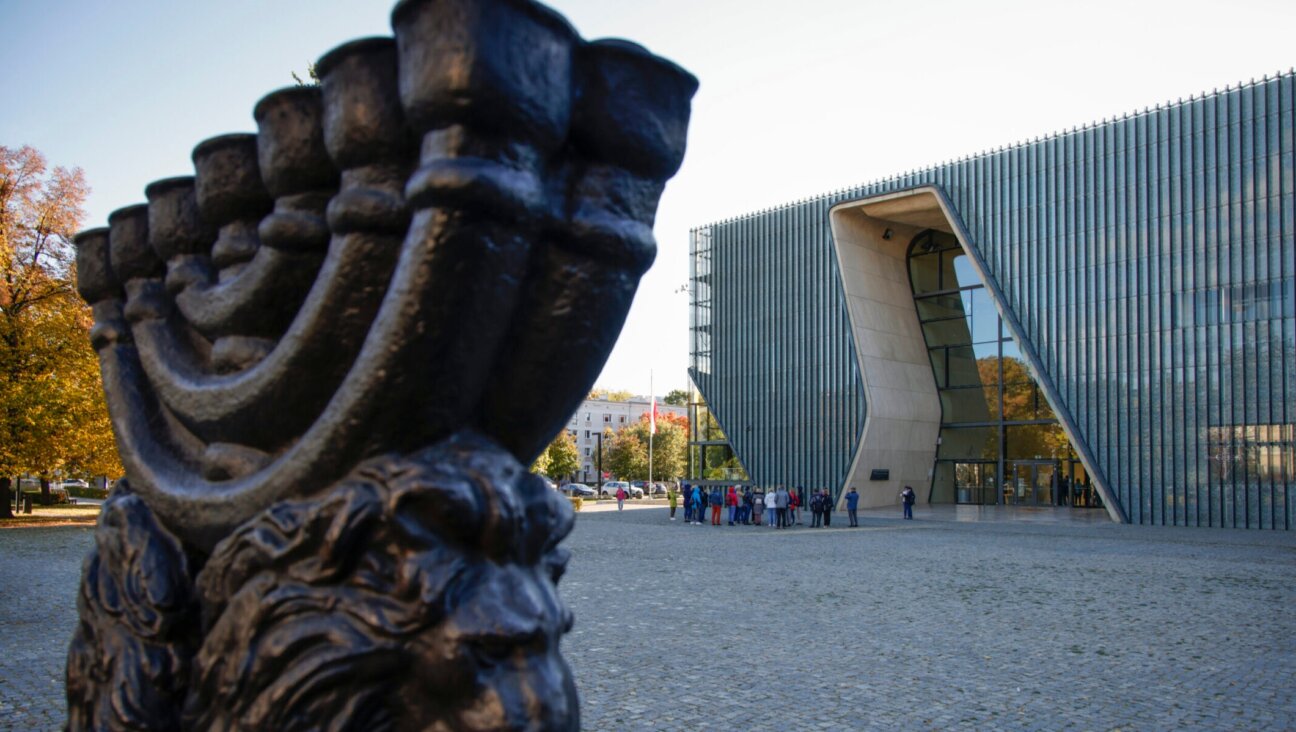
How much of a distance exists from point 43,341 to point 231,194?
988 inches

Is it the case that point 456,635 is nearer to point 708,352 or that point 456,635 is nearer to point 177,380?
point 177,380

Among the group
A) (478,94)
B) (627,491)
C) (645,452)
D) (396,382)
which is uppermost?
(478,94)

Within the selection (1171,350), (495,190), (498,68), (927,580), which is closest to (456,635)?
(495,190)

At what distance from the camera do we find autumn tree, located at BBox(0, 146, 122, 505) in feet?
73.6

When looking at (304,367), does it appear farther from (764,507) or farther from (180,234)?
(764,507)

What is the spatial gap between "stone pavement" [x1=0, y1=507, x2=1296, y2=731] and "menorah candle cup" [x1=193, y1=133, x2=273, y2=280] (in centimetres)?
430

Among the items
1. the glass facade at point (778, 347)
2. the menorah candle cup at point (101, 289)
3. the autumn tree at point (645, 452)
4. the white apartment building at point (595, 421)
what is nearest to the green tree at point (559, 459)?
the autumn tree at point (645, 452)

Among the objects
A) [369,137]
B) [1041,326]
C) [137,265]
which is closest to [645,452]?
[1041,326]

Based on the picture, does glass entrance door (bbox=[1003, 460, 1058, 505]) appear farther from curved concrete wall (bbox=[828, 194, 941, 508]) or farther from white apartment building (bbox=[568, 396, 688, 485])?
white apartment building (bbox=[568, 396, 688, 485])

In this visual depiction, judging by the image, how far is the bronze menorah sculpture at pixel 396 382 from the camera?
2.17m

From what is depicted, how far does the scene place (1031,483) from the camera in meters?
36.2

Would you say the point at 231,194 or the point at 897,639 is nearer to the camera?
the point at 231,194

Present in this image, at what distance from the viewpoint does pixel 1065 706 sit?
6602mm

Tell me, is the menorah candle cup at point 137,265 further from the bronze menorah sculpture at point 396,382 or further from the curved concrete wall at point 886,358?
the curved concrete wall at point 886,358
